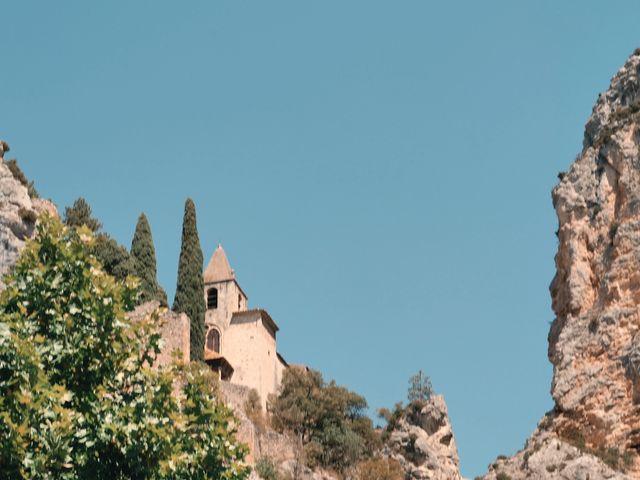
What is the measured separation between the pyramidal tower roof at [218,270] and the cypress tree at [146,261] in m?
9.00

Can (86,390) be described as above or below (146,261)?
below

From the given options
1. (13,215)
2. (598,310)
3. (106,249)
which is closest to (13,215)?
(13,215)

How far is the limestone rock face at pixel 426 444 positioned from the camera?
53.9 m

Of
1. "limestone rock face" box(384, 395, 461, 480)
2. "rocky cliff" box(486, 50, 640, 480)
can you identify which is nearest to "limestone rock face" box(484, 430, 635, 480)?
"rocky cliff" box(486, 50, 640, 480)

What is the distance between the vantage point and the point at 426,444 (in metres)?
54.9

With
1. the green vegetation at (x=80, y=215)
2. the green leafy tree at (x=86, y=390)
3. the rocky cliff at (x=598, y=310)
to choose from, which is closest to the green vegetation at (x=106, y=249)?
the green vegetation at (x=80, y=215)

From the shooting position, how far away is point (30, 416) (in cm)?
1864

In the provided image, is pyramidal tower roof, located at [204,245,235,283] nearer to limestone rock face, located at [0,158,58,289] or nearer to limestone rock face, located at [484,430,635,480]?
limestone rock face, located at [0,158,58,289]

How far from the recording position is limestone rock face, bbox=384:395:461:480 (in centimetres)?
5388

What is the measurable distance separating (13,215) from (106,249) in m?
11.3

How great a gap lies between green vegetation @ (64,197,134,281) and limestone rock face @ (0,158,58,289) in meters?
7.33

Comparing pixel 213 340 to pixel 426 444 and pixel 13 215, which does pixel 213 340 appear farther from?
pixel 13 215

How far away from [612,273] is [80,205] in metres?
25.3

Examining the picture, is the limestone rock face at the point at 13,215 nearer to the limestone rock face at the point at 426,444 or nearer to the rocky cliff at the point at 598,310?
the rocky cliff at the point at 598,310
